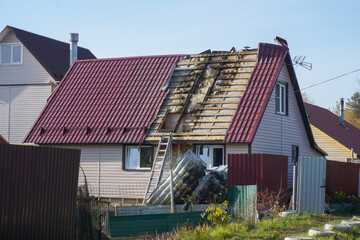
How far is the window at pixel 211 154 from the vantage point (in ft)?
78.3

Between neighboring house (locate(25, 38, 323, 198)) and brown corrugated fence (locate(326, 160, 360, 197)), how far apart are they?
3019 millimetres

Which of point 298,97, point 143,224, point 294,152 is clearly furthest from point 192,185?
point 298,97

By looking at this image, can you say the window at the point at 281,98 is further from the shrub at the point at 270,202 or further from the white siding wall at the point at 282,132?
the shrub at the point at 270,202

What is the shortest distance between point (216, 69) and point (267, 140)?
13.1 feet

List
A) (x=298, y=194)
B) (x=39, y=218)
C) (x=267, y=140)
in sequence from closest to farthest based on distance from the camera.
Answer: (x=39, y=218), (x=298, y=194), (x=267, y=140)

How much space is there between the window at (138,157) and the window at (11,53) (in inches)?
542

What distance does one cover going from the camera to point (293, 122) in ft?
89.0

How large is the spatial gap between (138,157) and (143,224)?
30.7 ft

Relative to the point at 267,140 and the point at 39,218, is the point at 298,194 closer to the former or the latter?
the point at 267,140

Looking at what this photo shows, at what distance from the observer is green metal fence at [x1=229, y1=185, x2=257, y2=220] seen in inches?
687

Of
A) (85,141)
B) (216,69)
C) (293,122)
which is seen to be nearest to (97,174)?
(85,141)

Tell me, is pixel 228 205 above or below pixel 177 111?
below

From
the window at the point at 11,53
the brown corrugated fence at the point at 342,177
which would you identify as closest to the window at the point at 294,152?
the brown corrugated fence at the point at 342,177

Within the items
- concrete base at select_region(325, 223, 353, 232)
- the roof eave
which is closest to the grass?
concrete base at select_region(325, 223, 353, 232)
